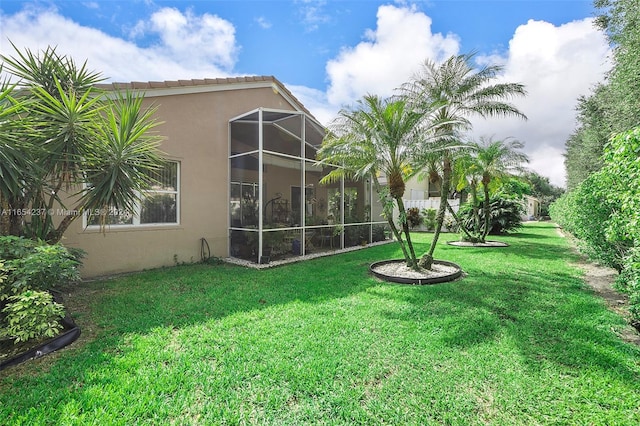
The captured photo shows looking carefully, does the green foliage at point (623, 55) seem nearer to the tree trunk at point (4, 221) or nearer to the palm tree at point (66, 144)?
the palm tree at point (66, 144)

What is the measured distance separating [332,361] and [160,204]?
7302mm

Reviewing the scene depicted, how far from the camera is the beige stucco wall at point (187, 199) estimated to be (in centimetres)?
742

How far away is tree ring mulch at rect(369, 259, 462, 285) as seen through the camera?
7.03m

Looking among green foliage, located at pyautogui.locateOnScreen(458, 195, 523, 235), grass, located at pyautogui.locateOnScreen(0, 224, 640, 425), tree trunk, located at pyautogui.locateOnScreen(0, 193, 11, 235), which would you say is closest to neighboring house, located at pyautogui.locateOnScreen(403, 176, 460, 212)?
green foliage, located at pyautogui.locateOnScreen(458, 195, 523, 235)

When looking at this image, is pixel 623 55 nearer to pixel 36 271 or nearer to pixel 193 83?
pixel 193 83

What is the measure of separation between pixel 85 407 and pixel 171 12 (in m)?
9.68

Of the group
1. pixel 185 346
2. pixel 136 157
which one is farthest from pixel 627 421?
pixel 136 157

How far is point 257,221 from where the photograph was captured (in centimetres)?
918

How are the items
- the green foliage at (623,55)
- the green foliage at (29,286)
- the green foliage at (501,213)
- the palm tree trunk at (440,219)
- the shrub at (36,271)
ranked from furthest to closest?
the green foliage at (501,213) → the green foliage at (623,55) → the palm tree trunk at (440,219) → the shrub at (36,271) → the green foliage at (29,286)

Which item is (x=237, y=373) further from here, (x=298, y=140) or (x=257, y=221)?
(x=298, y=140)

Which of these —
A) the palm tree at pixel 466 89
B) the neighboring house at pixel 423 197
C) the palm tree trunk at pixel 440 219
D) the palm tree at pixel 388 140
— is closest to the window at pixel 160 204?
the palm tree at pixel 388 140

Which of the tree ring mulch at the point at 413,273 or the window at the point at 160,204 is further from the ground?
the window at the point at 160,204

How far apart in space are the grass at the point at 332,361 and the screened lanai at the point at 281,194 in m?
3.52

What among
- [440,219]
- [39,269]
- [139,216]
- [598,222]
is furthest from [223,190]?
[598,222]
